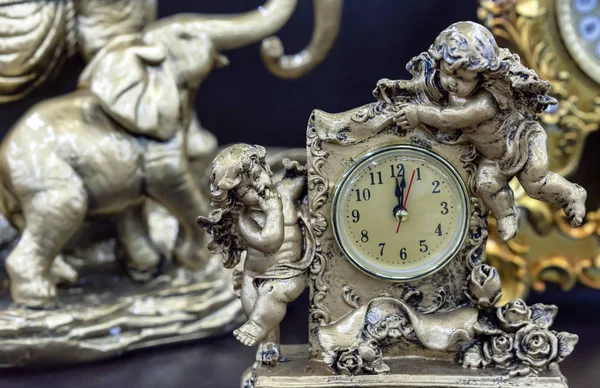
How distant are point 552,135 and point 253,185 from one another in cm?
58

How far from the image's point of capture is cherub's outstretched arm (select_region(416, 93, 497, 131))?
88 cm

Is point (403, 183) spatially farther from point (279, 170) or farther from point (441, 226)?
point (279, 170)

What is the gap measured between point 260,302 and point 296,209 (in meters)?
0.10

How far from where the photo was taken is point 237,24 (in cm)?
132

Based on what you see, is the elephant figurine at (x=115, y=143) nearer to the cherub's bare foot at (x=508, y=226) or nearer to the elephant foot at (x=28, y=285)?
the elephant foot at (x=28, y=285)

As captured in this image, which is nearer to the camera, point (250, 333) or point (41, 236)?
point (250, 333)

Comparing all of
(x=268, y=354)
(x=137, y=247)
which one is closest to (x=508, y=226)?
(x=268, y=354)

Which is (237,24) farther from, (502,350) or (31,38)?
(502,350)

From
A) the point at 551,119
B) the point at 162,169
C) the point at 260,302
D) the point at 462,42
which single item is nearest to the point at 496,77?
the point at 462,42

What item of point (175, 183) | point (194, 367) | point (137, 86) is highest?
point (137, 86)

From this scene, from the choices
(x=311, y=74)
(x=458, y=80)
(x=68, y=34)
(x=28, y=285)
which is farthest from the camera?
(x=311, y=74)

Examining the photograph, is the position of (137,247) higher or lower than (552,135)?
lower

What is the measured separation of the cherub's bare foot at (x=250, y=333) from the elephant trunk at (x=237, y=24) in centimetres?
53

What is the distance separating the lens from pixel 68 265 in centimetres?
131
